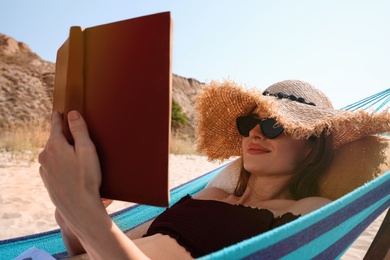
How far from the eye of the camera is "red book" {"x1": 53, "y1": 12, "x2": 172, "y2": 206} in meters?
0.67

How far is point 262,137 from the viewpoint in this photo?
1.47m

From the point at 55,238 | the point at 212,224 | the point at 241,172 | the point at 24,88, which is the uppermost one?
the point at 24,88

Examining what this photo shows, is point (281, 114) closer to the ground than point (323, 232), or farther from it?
farther from it

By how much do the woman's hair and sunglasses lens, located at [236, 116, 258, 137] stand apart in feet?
0.83

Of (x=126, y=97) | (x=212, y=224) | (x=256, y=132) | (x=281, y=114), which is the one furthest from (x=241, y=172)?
(x=126, y=97)

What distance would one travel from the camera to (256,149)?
4.85 ft

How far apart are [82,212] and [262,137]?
931mm

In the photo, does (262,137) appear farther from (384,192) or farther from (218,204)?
(384,192)

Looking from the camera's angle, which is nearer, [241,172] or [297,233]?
[297,233]

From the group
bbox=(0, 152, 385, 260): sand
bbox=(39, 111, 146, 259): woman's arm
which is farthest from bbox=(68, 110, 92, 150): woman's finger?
bbox=(0, 152, 385, 260): sand

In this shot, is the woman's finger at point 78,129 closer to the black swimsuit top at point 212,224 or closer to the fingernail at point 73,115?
the fingernail at point 73,115

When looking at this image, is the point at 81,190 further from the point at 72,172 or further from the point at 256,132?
the point at 256,132

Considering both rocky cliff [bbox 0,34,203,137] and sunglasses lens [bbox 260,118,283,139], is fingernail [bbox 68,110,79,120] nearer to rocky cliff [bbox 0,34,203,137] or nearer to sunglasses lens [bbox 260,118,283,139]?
sunglasses lens [bbox 260,118,283,139]

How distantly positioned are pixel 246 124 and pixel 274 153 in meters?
0.22
